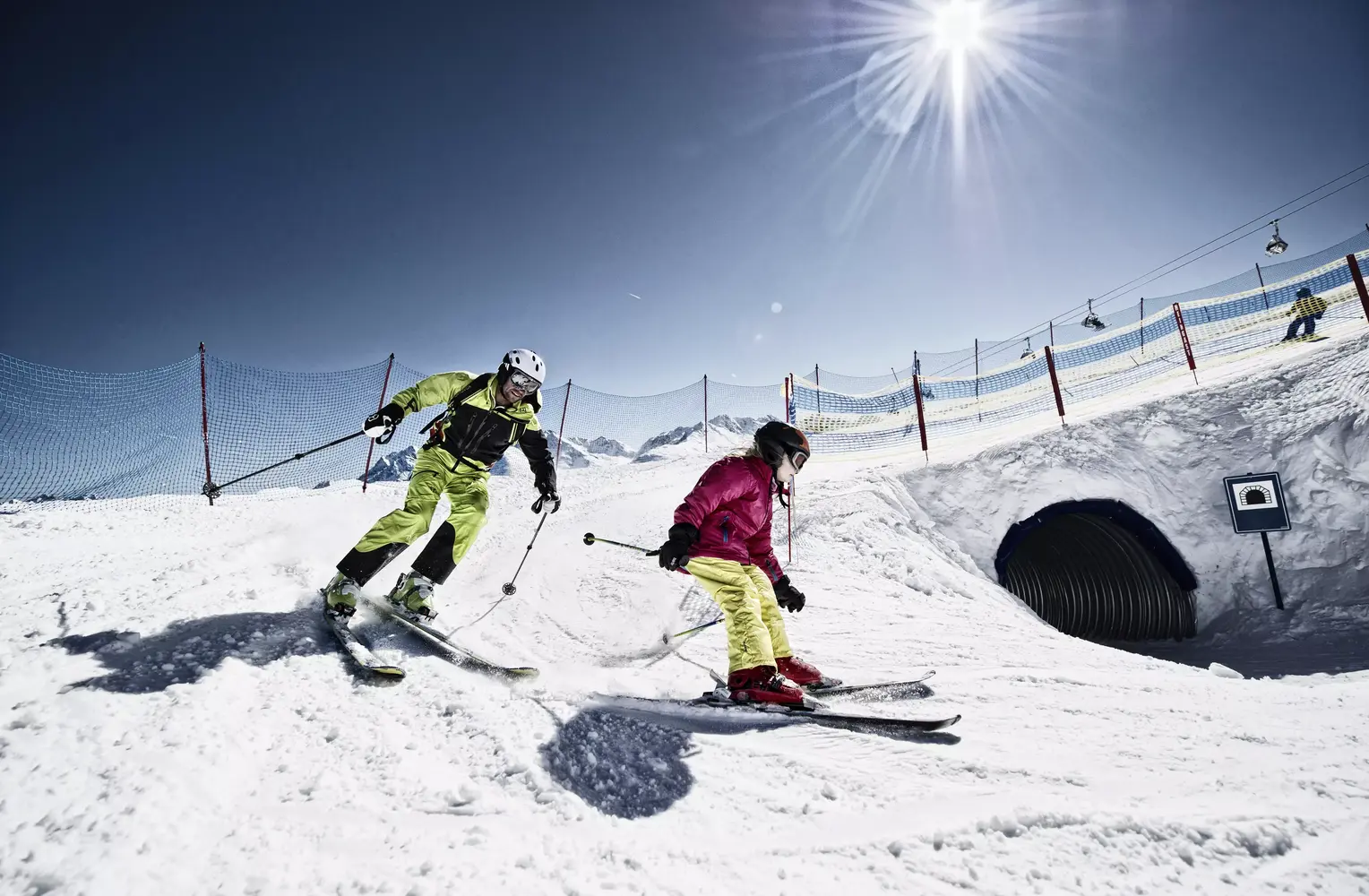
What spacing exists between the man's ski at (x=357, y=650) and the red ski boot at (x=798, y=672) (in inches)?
88.7

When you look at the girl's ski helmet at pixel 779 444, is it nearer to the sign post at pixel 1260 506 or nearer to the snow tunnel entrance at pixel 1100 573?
the snow tunnel entrance at pixel 1100 573

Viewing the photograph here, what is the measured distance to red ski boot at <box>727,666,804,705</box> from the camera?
2.79m

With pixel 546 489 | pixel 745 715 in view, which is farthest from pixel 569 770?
pixel 546 489

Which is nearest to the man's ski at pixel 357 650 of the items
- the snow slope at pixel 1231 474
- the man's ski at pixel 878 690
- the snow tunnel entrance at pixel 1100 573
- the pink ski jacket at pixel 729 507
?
the pink ski jacket at pixel 729 507

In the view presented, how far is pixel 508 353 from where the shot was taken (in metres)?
4.14

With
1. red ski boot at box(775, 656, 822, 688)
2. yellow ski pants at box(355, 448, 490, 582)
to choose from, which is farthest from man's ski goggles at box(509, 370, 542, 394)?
red ski boot at box(775, 656, 822, 688)

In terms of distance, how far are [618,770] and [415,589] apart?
8.06ft

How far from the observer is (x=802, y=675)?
3412 mm

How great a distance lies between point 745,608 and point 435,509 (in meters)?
2.36

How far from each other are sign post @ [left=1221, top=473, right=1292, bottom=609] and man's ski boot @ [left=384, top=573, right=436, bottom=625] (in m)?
11.1

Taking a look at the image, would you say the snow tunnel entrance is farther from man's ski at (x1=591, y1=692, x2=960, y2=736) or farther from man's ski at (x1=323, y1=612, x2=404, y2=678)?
man's ski at (x1=323, y1=612, x2=404, y2=678)

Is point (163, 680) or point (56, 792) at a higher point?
point (163, 680)

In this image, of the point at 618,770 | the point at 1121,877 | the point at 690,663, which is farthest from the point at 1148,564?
the point at 618,770

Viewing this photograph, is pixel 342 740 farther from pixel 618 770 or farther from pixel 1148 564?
pixel 1148 564
